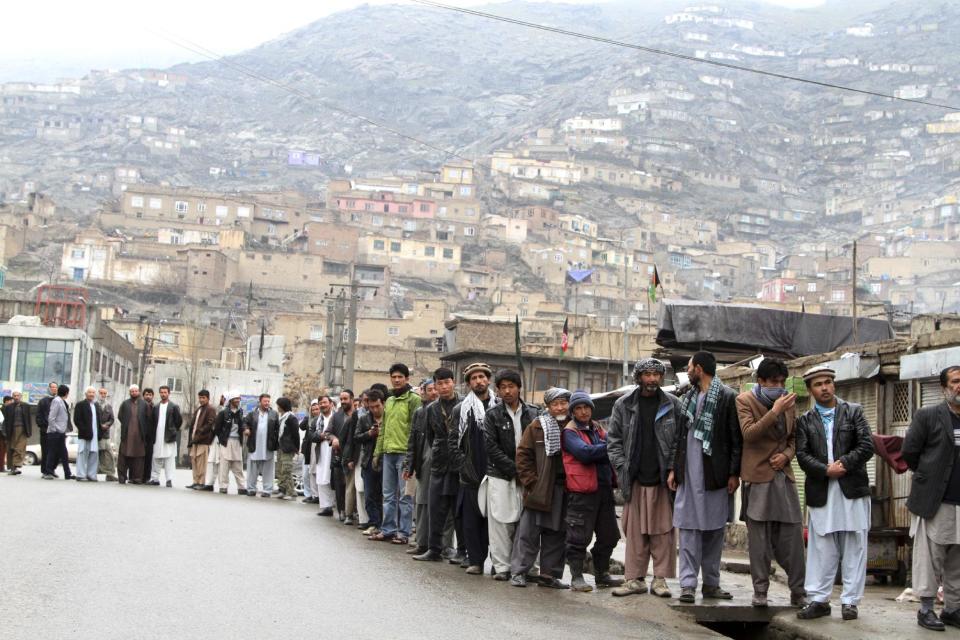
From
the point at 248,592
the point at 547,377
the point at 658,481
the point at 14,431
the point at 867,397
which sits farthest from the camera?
the point at 547,377

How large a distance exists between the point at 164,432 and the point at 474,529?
1081 centimetres

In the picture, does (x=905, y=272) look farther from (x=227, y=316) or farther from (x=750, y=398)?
(x=750, y=398)

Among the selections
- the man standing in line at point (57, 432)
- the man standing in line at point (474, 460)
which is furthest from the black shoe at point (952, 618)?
the man standing in line at point (57, 432)

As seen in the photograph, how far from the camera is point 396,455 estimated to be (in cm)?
1324

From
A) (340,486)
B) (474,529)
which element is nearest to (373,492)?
(340,486)

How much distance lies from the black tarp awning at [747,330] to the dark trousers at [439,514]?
9028 millimetres

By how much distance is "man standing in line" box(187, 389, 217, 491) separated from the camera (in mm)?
20309

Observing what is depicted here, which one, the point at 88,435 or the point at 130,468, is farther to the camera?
the point at 130,468

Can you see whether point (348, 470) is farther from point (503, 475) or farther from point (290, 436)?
point (503, 475)

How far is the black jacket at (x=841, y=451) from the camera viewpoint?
8625 mm

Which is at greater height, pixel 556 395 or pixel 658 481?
pixel 556 395

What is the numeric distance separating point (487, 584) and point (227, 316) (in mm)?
103257

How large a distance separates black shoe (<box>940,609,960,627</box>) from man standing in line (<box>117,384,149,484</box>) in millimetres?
14123

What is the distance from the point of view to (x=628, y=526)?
32.0ft
